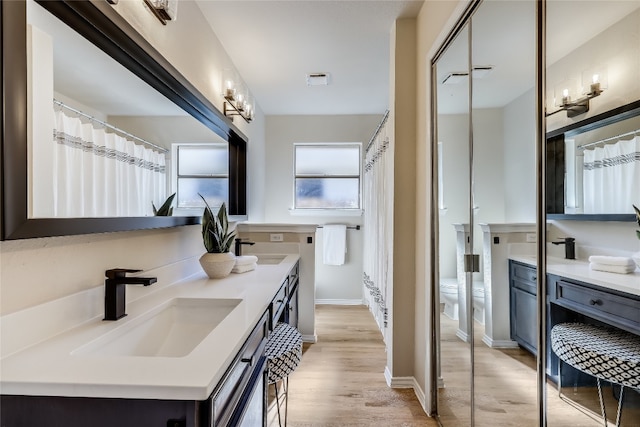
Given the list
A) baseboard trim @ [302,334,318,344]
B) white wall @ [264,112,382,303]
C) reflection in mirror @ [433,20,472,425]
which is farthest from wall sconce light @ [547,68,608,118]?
white wall @ [264,112,382,303]

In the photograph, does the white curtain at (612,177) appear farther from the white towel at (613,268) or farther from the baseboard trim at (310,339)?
the baseboard trim at (310,339)

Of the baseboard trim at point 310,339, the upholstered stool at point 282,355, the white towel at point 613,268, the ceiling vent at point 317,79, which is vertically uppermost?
the ceiling vent at point 317,79

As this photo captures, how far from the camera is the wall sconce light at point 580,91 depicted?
752mm

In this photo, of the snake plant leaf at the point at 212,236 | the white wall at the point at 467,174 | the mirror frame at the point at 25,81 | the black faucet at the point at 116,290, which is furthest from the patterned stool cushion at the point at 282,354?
the white wall at the point at 467,174

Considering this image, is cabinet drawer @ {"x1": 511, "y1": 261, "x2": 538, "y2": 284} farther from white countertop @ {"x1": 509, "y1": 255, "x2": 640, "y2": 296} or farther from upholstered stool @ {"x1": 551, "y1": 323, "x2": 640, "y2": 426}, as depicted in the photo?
upholstered stool @ {"x1": 551, "y1": 323, "x2": 640, "y2": 426}

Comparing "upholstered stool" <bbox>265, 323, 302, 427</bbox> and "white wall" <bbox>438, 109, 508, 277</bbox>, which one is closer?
"white wall" <bbox>438, 109, 508, 277</bbox>

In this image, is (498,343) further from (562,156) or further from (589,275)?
(562,156)

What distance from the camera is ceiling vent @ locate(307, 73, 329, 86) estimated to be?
295 cm

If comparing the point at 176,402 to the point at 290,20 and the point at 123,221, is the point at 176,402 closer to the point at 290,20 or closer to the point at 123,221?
the point at 123,221

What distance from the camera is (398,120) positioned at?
220 centimetres

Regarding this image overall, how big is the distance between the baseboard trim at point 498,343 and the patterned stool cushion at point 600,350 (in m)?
0.25

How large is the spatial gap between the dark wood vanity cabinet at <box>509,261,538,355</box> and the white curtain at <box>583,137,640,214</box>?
0.33 m

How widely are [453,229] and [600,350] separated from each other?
93 centimetres

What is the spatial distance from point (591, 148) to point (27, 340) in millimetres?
1485
